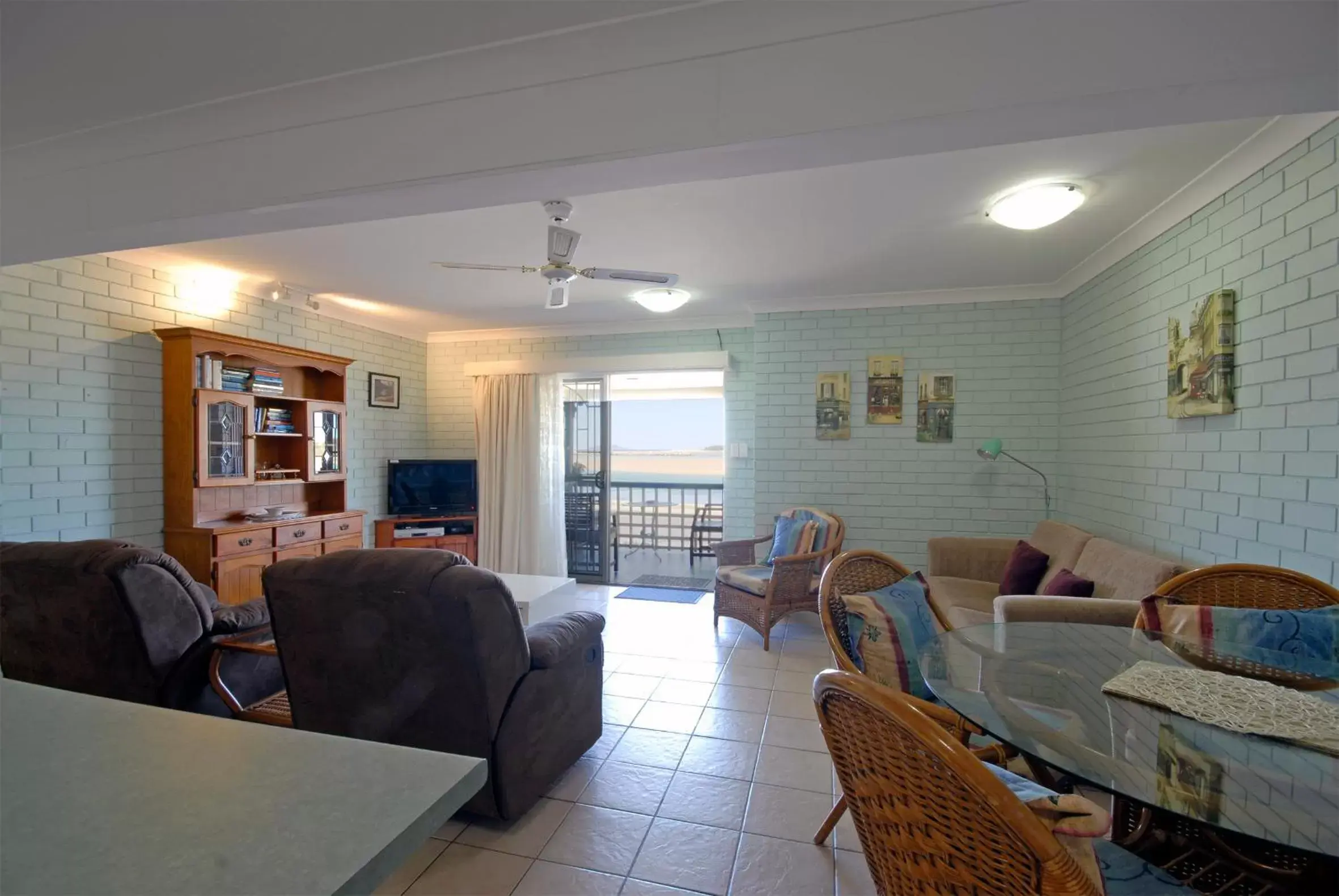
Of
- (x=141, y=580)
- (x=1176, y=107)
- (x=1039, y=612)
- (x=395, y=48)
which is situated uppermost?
(x=395, y=48)

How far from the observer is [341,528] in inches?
185

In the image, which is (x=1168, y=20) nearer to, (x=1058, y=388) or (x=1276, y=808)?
(x=1276, y=808)

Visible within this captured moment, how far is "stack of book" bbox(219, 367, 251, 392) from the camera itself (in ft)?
12.9

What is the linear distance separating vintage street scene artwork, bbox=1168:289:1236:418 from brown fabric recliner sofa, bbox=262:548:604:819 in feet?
9.54

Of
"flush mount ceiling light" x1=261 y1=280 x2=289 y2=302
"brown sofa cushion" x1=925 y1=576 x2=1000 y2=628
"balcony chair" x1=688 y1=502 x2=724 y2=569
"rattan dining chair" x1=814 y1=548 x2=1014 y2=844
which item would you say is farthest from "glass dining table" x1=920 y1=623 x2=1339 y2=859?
"balcony chair" x1=688 y1=502 x2=724 y2=569

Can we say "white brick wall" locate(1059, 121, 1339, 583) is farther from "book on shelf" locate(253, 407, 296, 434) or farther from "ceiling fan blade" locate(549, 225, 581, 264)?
"book on shelf" locate(253, 407, 296, 434)

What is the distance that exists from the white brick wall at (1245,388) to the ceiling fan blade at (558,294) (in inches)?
114

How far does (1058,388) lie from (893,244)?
6.34 ft

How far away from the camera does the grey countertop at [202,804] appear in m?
0.50

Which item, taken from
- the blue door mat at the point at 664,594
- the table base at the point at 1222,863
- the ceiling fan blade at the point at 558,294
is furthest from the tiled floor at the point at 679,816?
the ceiling fan blade at the point at 558,294

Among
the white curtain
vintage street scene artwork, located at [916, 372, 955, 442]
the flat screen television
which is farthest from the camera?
the white curtain

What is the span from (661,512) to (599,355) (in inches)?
105

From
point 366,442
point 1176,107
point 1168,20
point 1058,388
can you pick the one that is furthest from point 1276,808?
point 366,442

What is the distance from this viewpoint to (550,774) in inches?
87.7
